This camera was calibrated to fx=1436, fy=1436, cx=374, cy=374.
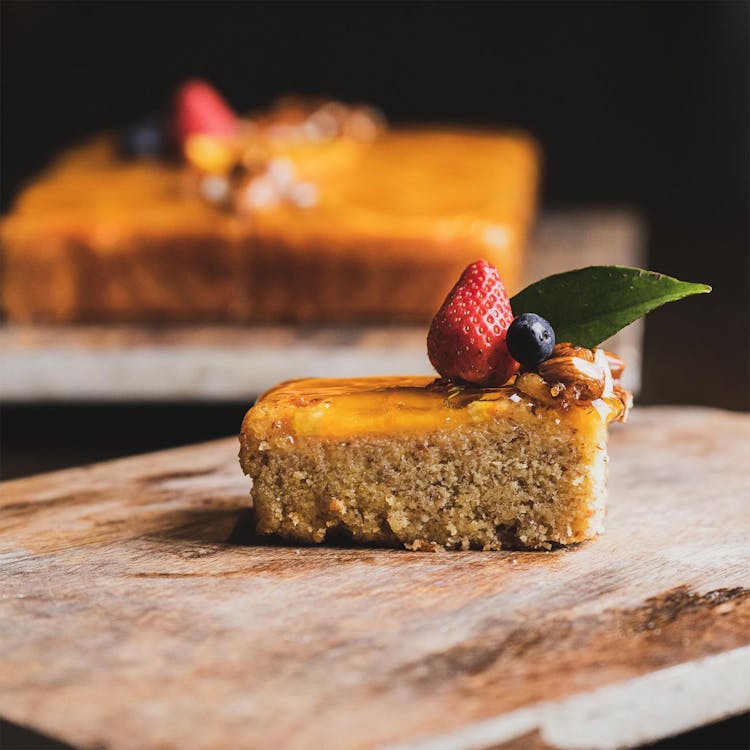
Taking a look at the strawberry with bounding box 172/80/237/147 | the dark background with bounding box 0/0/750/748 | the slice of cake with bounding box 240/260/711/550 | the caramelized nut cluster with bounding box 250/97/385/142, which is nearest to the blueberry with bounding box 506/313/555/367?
the slice of cake with bounding box 240/260/711/550

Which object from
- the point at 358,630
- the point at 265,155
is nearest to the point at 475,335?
the point at 358,630

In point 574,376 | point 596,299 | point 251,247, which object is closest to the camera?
point 574,376

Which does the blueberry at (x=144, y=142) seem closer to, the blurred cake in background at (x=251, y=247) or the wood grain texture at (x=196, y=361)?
the blurred cake in background at (x=251, y=247)

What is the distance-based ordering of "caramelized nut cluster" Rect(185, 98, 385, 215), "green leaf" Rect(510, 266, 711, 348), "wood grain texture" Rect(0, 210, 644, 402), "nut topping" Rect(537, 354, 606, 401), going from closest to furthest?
"nut topping" Rect(537, 354, 606, 401), "green leaf" Rect(510, 266, 711, 348), "wood grain texture" Rect(0, 210, 644, 402), "caramelized nut cluster" Rect(185, 98, 385, 215)

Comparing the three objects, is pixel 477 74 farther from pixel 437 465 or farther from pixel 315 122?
pixel 437 465

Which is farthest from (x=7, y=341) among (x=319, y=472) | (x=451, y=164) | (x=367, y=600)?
(x=367, y=600)

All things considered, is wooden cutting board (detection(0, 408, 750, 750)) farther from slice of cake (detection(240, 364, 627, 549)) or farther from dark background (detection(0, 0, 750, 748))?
dark background (detection(0, 0, 750, 748))

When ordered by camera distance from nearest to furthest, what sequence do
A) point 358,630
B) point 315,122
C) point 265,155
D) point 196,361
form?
point 358,630
point 196,361
point 265,155
point 315,122
